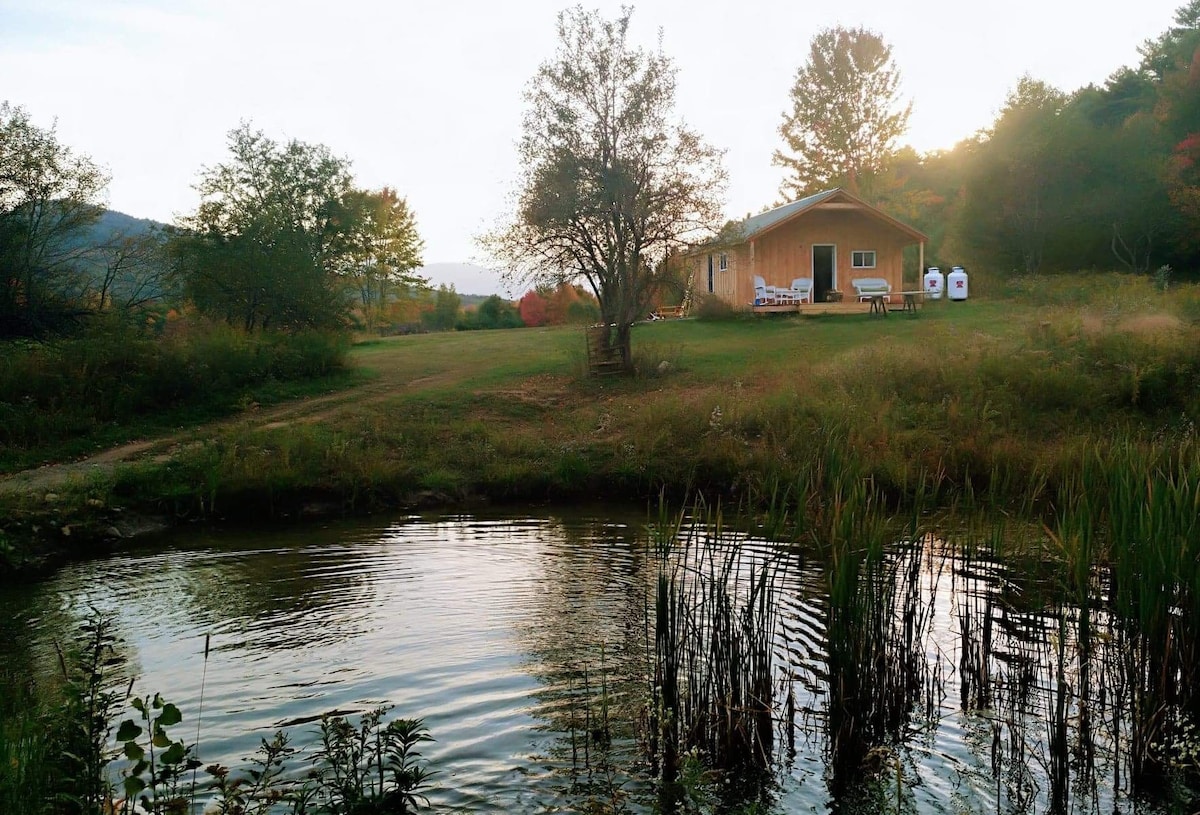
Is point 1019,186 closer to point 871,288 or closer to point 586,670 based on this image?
point 871,288

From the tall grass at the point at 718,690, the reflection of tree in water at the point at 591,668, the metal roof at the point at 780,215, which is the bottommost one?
the reflection of tree in water at the point at 591,668

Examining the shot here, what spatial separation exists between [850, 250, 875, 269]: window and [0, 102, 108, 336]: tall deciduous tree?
81.2 ft

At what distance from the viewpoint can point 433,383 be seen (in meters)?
21.8

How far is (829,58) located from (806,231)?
20774 mm

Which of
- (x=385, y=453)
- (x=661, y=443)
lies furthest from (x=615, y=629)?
(x=385, y=453)

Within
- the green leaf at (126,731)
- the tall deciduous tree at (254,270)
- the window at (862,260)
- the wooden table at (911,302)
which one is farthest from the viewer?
the window at (862,260)

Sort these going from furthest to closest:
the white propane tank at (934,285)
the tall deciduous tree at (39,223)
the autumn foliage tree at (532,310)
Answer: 1. the autumn foliage tree at (532,310)
2. the white propane tank at (934,285)
3. the tall deciduous tree at (39,223)

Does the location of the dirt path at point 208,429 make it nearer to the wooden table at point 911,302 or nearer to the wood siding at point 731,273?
the wood siding at point 731,273

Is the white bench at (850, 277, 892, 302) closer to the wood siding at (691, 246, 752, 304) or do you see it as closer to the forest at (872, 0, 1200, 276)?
the wood siding at (691, 246, 752, 304)

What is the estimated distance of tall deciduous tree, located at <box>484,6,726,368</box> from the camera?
21.4 meters

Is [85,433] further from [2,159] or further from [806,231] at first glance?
[806,231]

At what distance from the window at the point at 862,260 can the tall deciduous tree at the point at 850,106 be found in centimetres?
1733

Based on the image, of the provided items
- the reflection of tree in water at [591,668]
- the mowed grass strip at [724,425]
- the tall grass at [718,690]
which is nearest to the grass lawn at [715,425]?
the mowed grass strip at [724,425]

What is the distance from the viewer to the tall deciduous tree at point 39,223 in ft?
64.1
